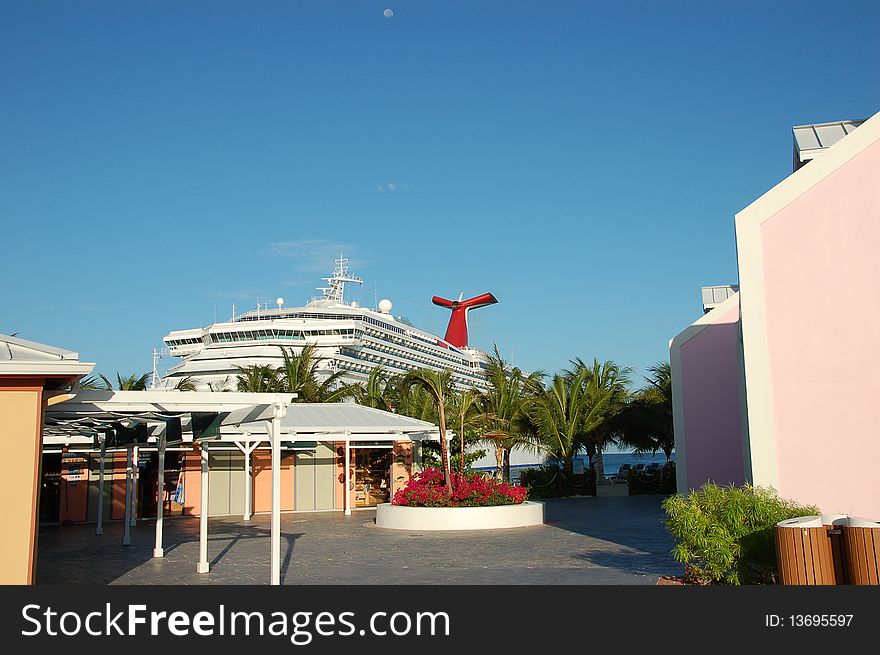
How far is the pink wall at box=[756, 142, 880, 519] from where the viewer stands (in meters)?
11.3

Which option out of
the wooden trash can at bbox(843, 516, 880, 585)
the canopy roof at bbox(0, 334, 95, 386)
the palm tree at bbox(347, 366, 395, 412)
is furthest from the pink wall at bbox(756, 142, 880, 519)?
the palm tree at bbox(347, 366, 395, 412)

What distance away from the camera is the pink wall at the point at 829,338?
36.9 feet

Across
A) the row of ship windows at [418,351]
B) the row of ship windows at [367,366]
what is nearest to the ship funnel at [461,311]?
the row of ship windows at [418,351]

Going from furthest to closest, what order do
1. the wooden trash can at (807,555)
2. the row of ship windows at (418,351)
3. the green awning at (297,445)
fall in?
the row of ship windows at (418,351)
the green awning at (297,445)
the wooden trash can at (807,555)

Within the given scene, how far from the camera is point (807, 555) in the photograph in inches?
318

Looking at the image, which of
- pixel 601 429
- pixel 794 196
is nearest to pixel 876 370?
pixel 794 196

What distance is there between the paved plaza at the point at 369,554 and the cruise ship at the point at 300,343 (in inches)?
1145

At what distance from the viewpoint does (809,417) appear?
11.5 metres

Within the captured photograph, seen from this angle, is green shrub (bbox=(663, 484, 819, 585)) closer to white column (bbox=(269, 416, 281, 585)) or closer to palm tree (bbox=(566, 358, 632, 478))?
white column (bbox=(269, 416, 281, 585))

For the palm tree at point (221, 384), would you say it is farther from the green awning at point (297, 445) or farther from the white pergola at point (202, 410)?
the white pergola at point (202, 410)

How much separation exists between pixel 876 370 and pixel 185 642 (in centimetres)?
934

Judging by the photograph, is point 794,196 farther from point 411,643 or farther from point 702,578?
point 411,643

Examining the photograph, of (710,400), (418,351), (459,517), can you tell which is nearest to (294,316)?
(418,351)

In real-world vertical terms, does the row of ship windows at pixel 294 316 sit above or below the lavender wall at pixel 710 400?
above
